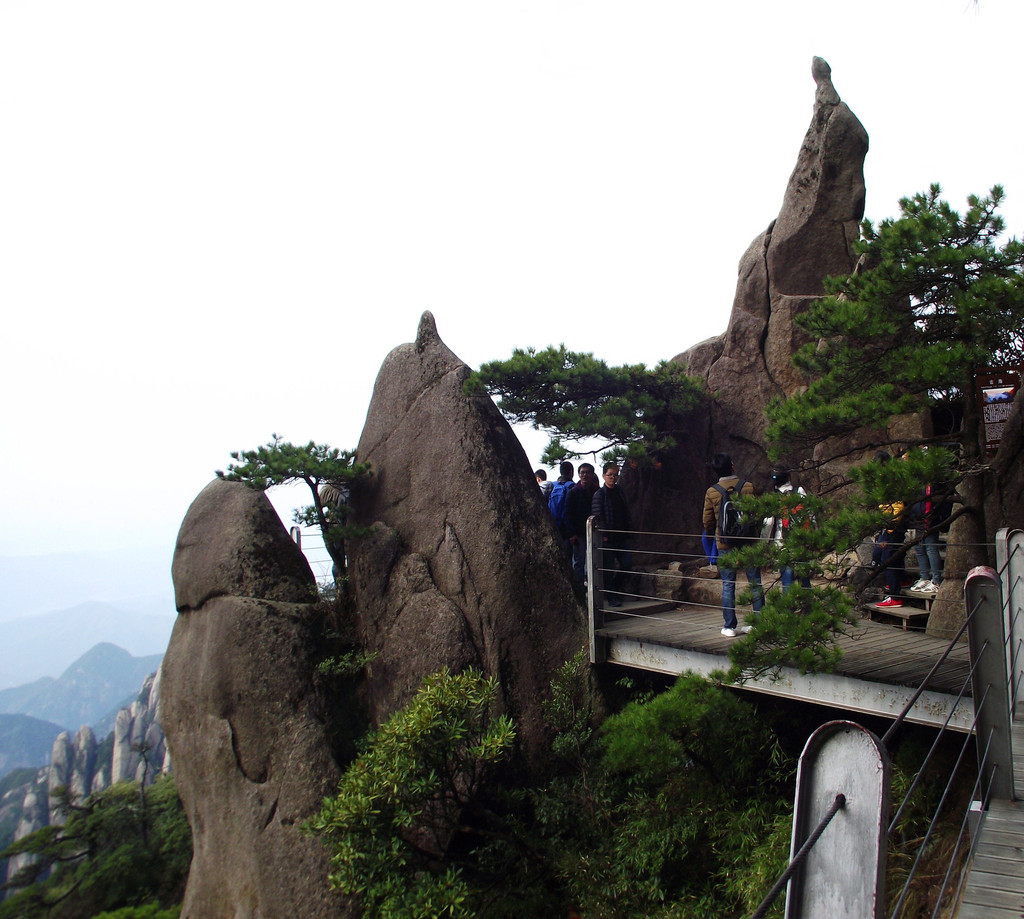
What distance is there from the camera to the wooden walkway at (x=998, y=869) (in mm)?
2869

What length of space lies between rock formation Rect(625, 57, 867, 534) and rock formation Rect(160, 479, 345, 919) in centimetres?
522

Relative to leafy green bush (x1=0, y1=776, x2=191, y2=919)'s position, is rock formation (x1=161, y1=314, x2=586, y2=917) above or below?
above

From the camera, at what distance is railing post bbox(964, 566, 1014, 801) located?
3588mm

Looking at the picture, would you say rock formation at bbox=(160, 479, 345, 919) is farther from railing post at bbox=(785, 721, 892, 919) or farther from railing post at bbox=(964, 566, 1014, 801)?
railing post at bbox=(785, 721, 892, 919)

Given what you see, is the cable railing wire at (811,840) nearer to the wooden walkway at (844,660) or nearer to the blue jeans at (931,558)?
the wooden walkway at (844,660)

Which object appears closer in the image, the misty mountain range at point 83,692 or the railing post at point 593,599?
the railing post at point 593,599

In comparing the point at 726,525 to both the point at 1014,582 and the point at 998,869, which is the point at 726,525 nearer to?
the point at 1014,582

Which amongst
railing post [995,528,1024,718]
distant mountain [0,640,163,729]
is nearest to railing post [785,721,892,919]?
railing post [995,528,1024,718]

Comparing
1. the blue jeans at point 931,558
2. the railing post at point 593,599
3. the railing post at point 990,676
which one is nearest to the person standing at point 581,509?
the railing post at point 593,599

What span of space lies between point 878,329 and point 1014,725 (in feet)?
9.83

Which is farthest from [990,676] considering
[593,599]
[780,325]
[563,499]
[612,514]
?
[780,325]

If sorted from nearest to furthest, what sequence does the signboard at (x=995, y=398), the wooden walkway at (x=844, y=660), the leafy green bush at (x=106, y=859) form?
the wooden walkway at (x=844, y=660) < the signboard at (x=995, y=398) < the leafy green bush at (x=106, y=859)

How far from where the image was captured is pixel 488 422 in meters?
9.47

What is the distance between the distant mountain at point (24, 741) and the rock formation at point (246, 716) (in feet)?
295
